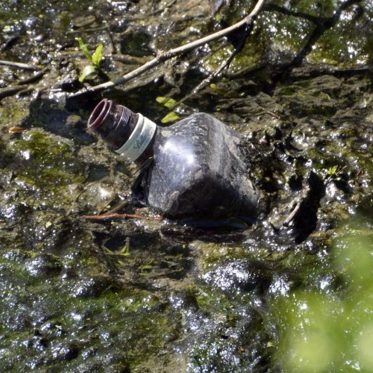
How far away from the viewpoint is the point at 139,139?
9.32 feet

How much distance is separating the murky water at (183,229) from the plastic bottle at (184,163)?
0.10 meters

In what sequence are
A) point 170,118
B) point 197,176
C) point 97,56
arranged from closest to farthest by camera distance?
point 197,176 < point 170,118 < point 97,56

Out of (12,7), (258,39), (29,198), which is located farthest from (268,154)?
(12,7)

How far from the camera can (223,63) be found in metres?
3.64

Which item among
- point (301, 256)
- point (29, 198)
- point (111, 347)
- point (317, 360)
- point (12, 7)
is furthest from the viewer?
point (12, 7)

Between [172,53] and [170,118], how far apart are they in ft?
1.09

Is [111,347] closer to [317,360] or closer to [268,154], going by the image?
[317,360]

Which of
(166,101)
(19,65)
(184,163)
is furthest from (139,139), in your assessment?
(19,65)

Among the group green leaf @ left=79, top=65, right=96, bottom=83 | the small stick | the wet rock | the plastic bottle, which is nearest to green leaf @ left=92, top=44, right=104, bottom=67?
green leaf @ left=79, top=65, right=96, bottom=83

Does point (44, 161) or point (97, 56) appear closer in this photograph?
point (44, 161)

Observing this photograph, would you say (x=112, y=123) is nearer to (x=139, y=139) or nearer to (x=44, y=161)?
(x=139, y=139)

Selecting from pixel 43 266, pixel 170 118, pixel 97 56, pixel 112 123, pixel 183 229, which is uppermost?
pixel 112 123

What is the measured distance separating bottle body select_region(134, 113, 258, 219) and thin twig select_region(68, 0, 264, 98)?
719mm

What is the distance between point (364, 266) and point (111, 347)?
89 cm
